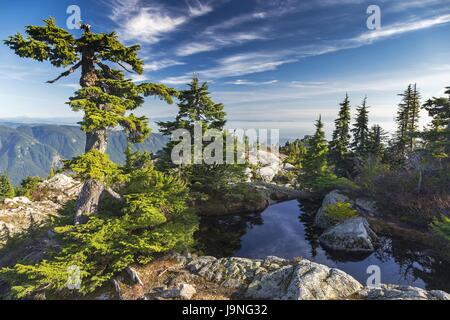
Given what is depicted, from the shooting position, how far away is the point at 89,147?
481 inches

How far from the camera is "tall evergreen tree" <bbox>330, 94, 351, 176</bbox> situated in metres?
33.9

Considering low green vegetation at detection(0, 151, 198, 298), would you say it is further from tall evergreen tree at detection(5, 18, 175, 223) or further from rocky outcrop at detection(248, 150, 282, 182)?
rocky outcrop at detection(248, 150, 282, 182)

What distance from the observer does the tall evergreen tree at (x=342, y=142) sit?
3394 cm

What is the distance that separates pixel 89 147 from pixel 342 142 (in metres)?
31.2

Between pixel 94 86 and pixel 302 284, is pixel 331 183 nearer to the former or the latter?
pixel 302 284

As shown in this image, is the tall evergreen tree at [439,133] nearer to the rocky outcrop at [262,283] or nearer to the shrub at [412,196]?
the shrub at [412,196]

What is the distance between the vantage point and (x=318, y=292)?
9.42m

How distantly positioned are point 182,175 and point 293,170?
3291cm

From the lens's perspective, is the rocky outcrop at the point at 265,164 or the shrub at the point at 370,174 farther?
the rocky outcrop at the point at 265,164

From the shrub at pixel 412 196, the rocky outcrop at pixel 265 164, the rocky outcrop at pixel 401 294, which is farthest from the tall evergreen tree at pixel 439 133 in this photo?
the rocky outcrop at pixel 265 164

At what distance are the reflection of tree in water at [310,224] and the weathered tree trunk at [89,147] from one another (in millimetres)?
13832

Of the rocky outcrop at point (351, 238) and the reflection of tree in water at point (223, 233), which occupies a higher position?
the rocky outcrop at point (351, 238)

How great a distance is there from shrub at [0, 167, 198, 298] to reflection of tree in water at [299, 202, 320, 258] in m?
9.66

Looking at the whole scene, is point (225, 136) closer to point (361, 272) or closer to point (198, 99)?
point (198, 99)
